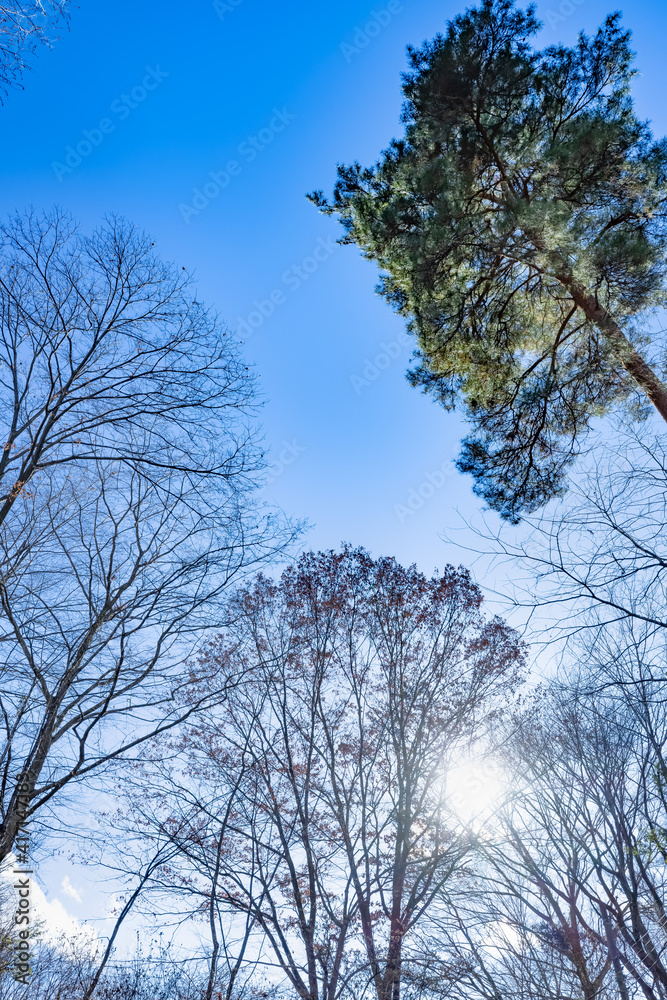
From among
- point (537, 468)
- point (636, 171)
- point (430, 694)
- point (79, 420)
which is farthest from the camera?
point (430, 694)

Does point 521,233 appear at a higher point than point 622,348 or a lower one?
higher

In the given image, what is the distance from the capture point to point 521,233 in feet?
20.4

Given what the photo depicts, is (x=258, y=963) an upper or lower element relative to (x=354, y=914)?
lower

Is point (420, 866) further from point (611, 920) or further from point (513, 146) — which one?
point (513, 146)

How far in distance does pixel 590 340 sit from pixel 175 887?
9.44 metres

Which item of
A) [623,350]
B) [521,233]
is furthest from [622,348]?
[521,233]

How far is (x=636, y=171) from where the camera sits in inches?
241

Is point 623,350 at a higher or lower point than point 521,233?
lower

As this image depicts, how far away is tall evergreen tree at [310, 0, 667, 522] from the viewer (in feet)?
19.4

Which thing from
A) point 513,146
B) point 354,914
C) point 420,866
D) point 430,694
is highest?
point 513,146

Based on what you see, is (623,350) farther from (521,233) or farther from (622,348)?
(521,233)

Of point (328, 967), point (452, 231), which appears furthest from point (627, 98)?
point (328, 967)

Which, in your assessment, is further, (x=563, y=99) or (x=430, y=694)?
(x=430, y=694)

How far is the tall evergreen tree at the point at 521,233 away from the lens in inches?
233
